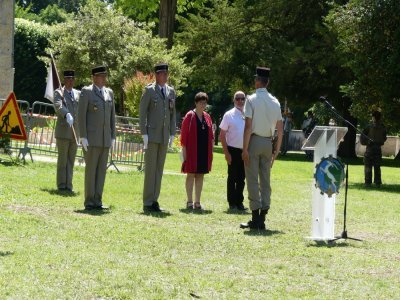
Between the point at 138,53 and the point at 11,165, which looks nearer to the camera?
the point at 11,165

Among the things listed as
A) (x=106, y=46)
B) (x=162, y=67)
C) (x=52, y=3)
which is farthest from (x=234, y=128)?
(x=52, y=3)

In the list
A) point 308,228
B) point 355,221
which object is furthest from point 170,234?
point 355,221

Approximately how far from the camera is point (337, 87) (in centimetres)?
4088

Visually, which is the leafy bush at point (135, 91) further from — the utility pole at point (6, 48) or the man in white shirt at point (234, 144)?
the man in white shirt at point (234, 144)

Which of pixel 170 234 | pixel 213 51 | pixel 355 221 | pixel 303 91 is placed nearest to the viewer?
pixel 170 234

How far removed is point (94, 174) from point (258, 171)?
9.10ft

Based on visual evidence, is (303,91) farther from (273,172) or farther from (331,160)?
(331,160)

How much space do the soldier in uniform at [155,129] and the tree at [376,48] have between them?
1163cm

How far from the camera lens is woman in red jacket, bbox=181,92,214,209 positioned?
50.2 feet

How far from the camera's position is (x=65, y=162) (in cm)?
1658

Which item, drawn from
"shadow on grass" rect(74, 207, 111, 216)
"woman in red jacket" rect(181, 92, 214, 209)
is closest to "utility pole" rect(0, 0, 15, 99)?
"woman in red jacket" rect(181, 92, 214, 209)

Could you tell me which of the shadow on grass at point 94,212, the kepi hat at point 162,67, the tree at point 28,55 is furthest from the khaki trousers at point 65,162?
the tree at point 28,55

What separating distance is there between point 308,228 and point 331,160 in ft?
6.10

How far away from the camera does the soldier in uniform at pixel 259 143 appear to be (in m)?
12.5
